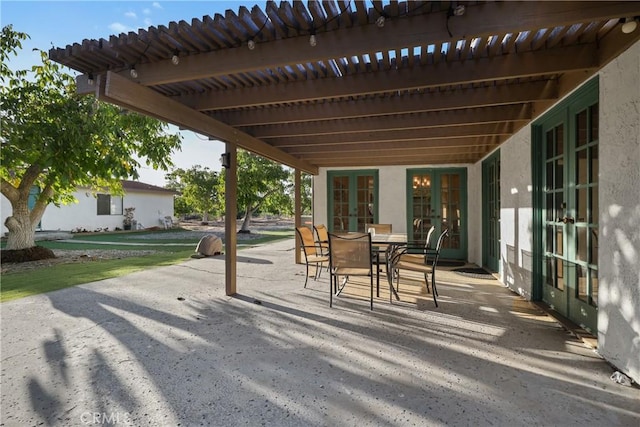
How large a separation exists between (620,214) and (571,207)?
0.90m

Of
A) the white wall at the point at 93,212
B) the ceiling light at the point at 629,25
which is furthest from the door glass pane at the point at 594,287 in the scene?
the white wall at the point at 93,212

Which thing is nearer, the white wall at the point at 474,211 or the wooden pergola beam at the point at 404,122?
the wooden pergola beam at the point at 404,122

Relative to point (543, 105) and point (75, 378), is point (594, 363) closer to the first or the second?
point (543, 105)

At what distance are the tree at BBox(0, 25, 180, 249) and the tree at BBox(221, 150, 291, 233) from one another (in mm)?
6830

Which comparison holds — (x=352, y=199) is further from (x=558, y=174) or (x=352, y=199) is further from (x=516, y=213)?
(x=558, y=174)

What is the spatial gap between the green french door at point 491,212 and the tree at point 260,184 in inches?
384

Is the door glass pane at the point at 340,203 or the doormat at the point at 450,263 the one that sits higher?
the door glass pane at the point at 340,203

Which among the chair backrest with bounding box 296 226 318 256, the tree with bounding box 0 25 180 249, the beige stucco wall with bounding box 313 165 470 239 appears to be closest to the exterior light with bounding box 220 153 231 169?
the chair backrest with bounding box 296 226 318 256

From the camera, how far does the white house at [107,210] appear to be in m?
14.9

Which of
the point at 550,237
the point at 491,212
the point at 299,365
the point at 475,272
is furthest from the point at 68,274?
the point at 491,212

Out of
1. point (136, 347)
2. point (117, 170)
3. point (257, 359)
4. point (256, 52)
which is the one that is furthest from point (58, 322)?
point (256, 52)

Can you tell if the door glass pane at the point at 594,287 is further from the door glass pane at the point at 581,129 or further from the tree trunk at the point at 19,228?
the tree trunk at the point at 19,228

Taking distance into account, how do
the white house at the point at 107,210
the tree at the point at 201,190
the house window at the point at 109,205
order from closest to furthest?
the white house at the point at 107,210
the house window at the point at 109,205
the tree at the point at 201,190

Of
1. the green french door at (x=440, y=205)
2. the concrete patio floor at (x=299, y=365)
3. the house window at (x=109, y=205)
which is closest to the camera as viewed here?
the concrete patio floor at (x=299, y=365)
